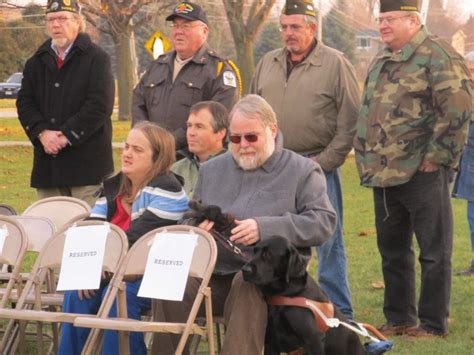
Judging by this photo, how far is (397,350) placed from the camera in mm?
6770

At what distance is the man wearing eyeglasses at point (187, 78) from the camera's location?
7629 millimetres

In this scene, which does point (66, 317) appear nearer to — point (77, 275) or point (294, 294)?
point (77, 275)

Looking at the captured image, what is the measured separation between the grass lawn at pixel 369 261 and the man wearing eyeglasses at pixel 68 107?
7.01 feet

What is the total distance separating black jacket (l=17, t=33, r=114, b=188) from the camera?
807 cm

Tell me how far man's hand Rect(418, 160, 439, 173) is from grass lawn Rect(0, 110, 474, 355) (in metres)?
1.04

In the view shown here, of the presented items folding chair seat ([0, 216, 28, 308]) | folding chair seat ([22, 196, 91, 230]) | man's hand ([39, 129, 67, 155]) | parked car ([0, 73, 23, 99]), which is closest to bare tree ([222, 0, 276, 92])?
parked car ([0, 73, 23, 99])

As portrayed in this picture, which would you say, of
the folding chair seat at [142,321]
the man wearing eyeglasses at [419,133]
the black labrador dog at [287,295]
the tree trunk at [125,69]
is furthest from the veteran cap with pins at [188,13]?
the tree trunk at [125,69]

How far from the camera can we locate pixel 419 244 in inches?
280

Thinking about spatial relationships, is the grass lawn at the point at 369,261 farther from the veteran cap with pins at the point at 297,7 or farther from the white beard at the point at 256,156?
the veteran cap with pins at the point at 297,7

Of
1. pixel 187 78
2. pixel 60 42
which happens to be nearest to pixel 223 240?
pixel 187 78

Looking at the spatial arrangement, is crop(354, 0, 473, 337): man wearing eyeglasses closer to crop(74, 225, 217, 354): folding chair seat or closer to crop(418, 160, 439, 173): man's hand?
A: crop(418, 160, 439, 173): man's hand

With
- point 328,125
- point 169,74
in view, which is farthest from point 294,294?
point 169,74

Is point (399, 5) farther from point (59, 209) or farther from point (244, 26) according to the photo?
point (244, 26)

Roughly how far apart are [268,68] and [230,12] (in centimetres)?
2002
